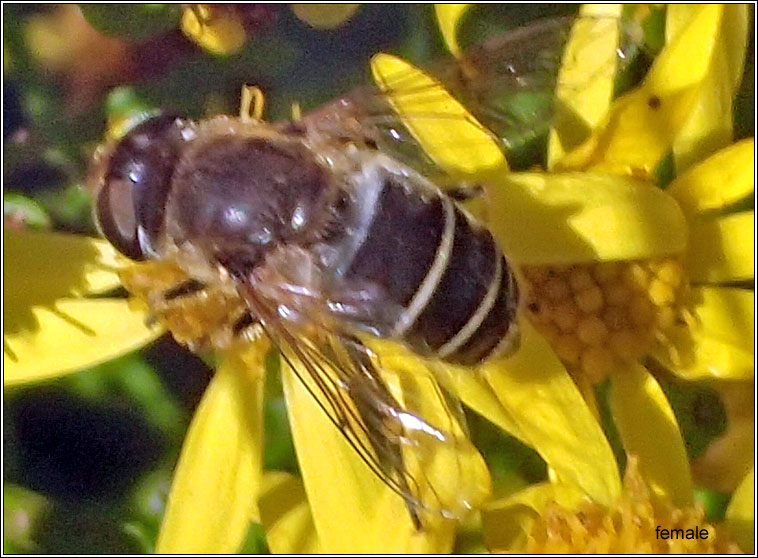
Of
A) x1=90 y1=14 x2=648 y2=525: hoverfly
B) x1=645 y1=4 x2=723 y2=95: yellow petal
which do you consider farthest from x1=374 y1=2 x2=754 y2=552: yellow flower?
x1=90 y1=14 x2=648 y2=525: hoverfly

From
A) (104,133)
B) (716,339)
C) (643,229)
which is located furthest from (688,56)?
(104,133)

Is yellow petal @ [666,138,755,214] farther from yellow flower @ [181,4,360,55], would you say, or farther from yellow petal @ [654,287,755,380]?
yellow flower @ [181,4,360,55]

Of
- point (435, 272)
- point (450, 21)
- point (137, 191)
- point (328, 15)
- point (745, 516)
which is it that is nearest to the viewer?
point (435, 272)

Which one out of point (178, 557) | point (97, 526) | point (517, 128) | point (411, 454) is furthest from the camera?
point (97, 526)

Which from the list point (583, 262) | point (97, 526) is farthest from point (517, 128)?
point (97, 526)

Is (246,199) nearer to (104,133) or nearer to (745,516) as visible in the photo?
(104,133)

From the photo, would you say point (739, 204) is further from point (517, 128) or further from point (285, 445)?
Result: point (285, 445)
